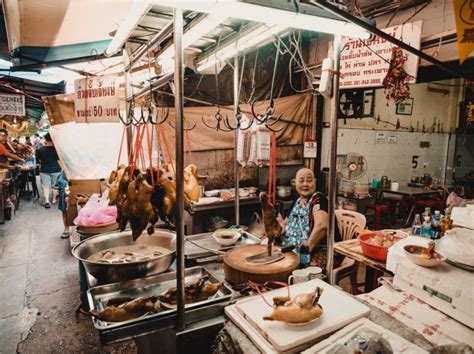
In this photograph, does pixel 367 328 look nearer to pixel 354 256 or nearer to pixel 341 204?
pixel 354 256

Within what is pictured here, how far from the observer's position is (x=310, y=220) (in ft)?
14.2

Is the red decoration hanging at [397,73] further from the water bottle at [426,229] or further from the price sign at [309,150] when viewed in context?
the price sign at [309,150]

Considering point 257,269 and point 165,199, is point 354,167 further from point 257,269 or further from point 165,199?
point 165,199

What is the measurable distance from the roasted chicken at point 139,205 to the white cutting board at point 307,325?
82cm

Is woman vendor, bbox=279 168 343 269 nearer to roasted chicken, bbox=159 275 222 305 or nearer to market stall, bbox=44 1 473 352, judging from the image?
market stall, bbox=44 1 473 352

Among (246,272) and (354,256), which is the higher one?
(246,272)

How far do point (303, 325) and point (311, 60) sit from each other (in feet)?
24.8

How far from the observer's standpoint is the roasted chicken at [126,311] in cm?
183

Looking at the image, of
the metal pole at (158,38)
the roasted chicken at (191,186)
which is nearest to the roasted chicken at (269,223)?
the roasted chicken at (191,186)

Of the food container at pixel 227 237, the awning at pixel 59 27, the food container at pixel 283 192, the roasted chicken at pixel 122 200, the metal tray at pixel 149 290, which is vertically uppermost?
the awning at pixel 59 27

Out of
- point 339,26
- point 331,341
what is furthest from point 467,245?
point 339,26

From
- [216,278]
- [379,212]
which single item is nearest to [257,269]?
[216,278]

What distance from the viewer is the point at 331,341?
59.4 inches

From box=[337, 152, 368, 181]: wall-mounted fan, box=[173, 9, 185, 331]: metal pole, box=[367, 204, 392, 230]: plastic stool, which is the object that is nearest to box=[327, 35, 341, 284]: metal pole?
box=[173, 9, 185, 331]: metal pole
